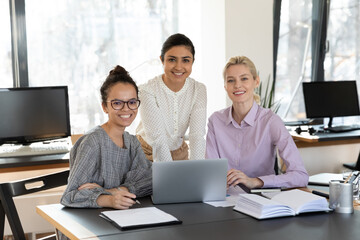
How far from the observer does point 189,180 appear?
7.64 feet

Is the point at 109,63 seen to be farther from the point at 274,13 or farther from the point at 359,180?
the point at 359,180

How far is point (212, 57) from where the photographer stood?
201 inches

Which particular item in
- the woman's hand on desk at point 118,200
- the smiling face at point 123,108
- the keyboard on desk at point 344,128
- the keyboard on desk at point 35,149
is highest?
the smiling face at point 123,108

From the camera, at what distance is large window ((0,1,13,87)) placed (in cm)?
475

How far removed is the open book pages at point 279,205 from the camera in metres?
2.13

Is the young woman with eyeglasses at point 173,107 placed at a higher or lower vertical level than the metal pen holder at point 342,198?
higher

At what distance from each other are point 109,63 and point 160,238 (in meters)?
3.46

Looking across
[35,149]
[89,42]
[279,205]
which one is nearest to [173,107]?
[35,149]

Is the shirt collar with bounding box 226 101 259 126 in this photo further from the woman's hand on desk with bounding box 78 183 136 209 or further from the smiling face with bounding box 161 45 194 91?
the woman's hand on desk with bounding box 78 183 136 209

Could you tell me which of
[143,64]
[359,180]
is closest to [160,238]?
[359,180]

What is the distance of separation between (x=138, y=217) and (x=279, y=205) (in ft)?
1.78

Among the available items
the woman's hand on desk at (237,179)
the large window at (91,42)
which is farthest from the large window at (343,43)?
the woman's hand on desk at (237,179)

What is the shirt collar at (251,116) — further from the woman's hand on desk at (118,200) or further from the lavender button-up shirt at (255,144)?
the woman's hand on desk at (118,200)

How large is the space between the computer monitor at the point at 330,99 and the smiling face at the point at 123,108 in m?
3.03
